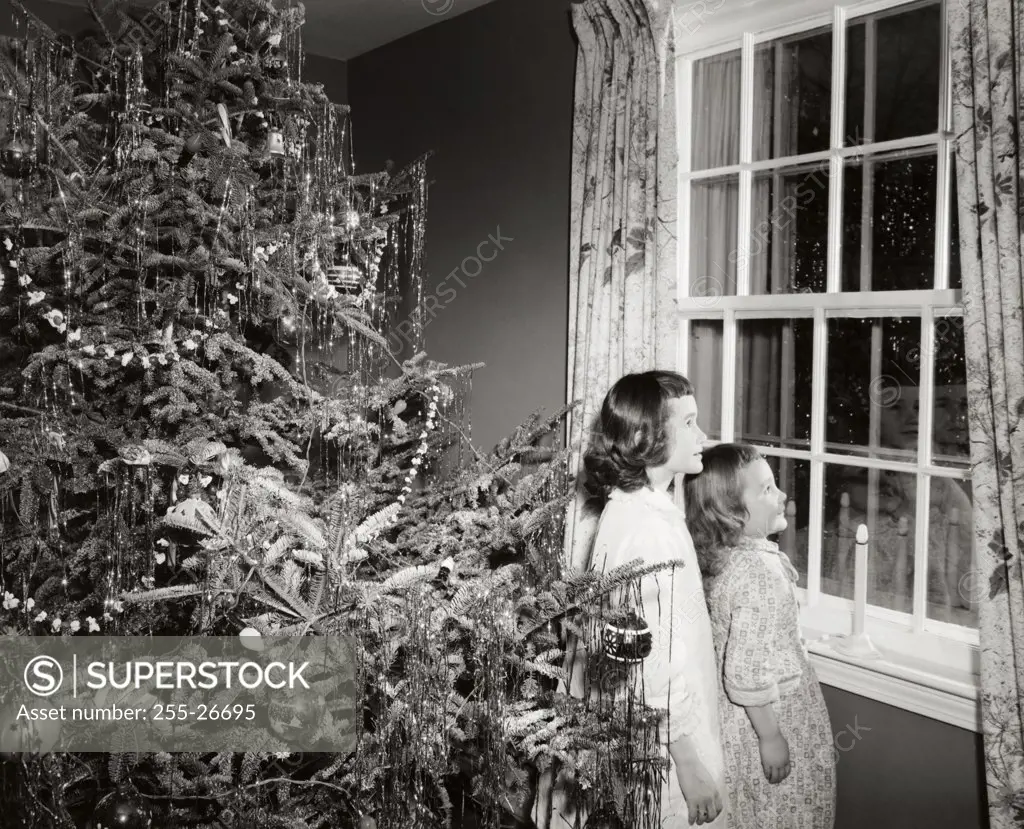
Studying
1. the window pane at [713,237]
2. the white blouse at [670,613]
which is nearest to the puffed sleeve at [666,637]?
the white blouse at [670,613]

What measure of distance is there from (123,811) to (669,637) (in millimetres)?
1207

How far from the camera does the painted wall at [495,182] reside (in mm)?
3320

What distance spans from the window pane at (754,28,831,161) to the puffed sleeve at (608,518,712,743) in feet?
4.63

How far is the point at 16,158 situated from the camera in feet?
8.31

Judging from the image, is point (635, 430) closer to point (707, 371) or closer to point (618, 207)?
point (707, 371)

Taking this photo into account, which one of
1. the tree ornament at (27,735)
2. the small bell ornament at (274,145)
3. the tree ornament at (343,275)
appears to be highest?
the small bell ornament at (274,145)

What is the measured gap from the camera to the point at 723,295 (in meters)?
2.93

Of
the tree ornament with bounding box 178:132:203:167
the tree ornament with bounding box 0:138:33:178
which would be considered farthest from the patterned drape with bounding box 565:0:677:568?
the tree ornament with bounding box 0:138:33:178

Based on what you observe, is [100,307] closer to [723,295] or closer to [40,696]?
[40,696]

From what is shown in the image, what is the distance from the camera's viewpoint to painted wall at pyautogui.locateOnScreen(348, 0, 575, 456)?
3.32 meters

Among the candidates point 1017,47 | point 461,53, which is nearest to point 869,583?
point 1017,47

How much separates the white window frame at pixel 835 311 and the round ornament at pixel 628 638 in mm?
925

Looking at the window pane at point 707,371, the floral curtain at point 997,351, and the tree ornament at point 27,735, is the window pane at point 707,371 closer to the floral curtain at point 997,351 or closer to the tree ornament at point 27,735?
the floral curtain at point 997,351

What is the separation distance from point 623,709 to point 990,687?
2.93 feet
